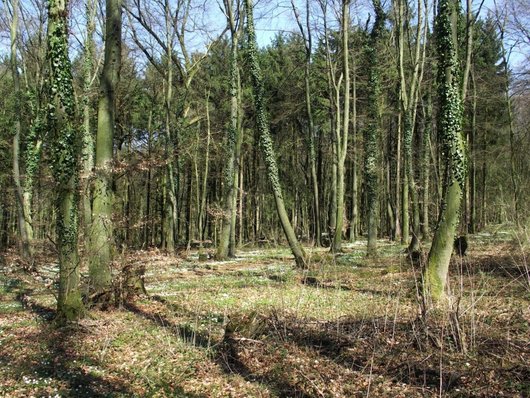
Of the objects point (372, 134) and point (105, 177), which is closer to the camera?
point (105, 177)

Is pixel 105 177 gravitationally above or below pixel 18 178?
below

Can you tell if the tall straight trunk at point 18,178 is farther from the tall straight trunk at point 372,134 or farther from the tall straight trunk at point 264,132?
the tall straight trunk at point 372,134

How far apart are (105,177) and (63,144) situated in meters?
1.64

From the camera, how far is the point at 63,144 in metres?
7.91

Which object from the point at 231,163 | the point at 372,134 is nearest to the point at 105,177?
the point at 231,163

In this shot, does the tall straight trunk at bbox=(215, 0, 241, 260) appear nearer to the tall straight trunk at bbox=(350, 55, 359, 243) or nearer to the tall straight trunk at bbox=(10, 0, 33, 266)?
the tall straight trunk at bbox=(10, 0, 33, 266)

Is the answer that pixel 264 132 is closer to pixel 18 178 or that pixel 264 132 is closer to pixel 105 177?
pixel 105 177

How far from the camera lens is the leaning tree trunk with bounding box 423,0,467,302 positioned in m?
7.90

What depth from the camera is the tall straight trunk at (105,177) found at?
9453 millimetres

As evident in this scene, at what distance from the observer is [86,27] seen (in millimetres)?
18203

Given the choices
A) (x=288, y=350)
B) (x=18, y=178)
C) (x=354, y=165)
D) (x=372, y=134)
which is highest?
(x=372, y=134)

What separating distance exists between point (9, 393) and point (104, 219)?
4.49 metres

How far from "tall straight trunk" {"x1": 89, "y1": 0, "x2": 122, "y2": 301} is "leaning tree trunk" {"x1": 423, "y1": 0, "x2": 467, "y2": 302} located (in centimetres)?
Answer: 665

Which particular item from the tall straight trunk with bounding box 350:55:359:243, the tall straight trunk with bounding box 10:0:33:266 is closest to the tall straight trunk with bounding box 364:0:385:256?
the tall straight trunk with bounding box 350:55:359:243
